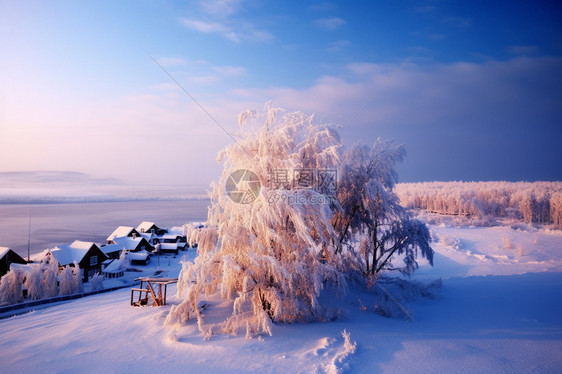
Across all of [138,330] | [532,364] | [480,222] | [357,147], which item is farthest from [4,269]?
[480,222]

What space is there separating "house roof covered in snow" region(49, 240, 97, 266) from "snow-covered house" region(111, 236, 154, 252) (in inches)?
345

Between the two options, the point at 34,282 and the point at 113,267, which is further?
the point at 113,267

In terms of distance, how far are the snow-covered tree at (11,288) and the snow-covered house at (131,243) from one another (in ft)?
56.9

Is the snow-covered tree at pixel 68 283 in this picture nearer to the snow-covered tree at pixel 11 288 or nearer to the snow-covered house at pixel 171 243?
the snow-covered tree at pixel 11 288

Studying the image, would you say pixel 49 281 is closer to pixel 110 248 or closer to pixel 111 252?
pixel 111 252

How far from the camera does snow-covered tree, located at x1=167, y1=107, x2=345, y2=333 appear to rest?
985cm

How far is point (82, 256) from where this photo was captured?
30.3m

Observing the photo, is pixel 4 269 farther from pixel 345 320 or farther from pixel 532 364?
pixel 532 364

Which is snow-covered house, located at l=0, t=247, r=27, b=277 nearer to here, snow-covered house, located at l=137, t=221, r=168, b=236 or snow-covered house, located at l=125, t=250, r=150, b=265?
snow-covered house, located at l=125, t=250, r=150, b=265

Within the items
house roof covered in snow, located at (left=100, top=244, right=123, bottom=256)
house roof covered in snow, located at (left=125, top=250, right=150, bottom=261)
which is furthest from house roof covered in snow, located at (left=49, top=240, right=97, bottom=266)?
house roof covered in snow, located at (left=125, top=250, right=150, bottom=261)

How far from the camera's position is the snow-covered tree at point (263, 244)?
32.3ft

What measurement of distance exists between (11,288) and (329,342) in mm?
27014

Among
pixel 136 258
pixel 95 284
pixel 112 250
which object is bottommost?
pixel 136 258

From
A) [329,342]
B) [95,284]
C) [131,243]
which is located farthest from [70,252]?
[329,342]
